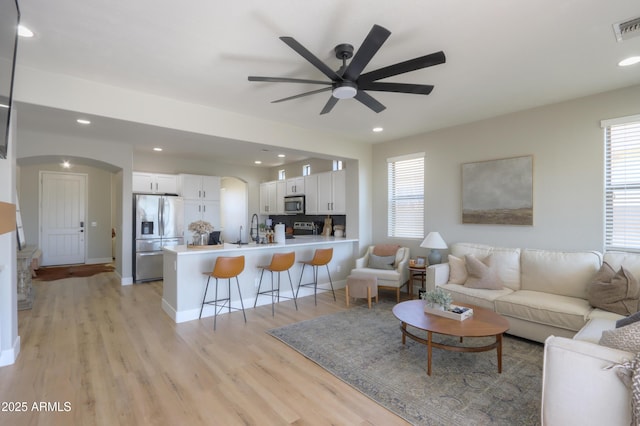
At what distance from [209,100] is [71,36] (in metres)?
1.40

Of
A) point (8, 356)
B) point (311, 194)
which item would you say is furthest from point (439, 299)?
point (311, 194)

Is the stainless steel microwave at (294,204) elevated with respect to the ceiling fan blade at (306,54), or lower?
lower

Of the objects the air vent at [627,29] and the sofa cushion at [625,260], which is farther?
the sofa cushion at [625,260]

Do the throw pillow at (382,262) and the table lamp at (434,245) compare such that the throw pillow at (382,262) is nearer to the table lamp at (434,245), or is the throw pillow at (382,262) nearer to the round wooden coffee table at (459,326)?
the table lamp at (434,245)

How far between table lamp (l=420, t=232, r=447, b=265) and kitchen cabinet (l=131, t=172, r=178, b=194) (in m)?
5.59

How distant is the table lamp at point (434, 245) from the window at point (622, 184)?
1787 millimetres

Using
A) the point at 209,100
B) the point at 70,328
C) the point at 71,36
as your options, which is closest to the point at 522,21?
the point at 209,100

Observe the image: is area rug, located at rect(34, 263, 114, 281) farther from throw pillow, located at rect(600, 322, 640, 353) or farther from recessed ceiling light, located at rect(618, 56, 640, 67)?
recessed ceiling light, located at rect(618, 56, 640, 67)

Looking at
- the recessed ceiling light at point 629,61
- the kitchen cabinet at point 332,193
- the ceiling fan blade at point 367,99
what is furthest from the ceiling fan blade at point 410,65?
the kitchen cabinet at point 332,193

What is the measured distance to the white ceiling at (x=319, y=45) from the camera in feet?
6.66

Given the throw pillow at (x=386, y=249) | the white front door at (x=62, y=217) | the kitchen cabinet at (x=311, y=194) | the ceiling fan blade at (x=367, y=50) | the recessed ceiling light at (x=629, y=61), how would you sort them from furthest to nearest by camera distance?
the white front door at (x=62, y=217) < the kitchen cabinet at (x=311, y=194) < the throw pillow at (x=386, y=249) < the recessed ceiling light at (x=629, y=61) < the ceiling fan blade at (x=367, y=50)

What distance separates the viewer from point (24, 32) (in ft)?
7.45

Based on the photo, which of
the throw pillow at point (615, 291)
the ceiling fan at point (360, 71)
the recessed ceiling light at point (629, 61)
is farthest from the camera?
the throw pillow at point (615, 291)

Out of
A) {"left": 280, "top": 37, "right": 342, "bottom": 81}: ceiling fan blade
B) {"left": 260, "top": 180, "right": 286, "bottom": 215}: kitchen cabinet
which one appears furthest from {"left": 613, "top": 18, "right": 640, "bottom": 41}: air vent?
{"left": 260, "top": 180, "right": 286, "bottom": 215}: kitchen cabinet
